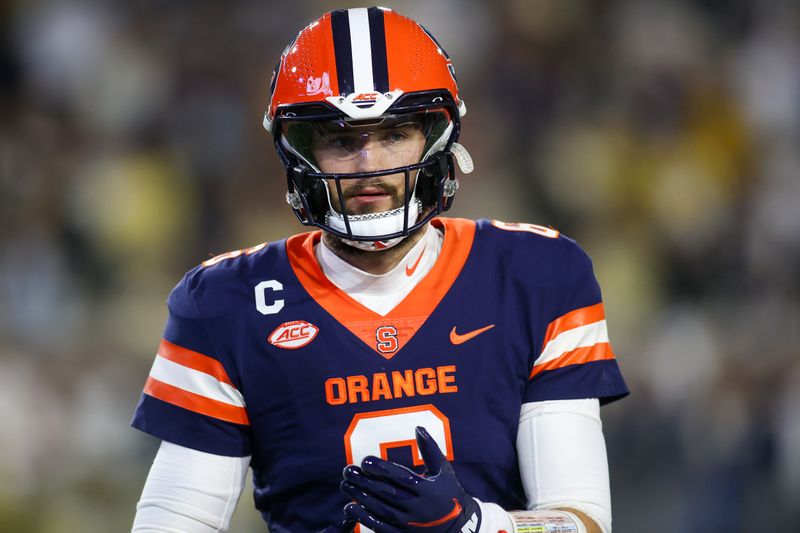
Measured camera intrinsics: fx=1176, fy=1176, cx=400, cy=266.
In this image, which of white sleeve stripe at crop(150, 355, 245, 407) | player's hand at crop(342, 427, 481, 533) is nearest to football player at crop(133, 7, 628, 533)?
white sleeve stripe at crop(150, 355, 245, 407)

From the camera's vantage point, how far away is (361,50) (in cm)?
205

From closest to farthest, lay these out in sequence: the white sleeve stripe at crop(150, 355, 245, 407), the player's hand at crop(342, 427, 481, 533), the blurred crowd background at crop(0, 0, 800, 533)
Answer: the player's hand at crop(342, 427, 481, 533) → the white sleeve stripe at crop(150, 355, 245, 407) → the blurred crowd background at crop(0, 0, 800, 533)

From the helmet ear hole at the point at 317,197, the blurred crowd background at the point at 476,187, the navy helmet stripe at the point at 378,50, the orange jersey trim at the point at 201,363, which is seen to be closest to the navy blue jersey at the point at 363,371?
the orange jersey trim at the point at 201,363

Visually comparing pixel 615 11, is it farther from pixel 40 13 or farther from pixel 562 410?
pixel 562 410

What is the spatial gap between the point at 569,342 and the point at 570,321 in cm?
4

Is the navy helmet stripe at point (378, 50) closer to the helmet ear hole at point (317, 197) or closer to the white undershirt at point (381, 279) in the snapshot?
the helmet ear hole at point (317, 197)

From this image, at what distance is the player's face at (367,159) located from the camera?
199cm

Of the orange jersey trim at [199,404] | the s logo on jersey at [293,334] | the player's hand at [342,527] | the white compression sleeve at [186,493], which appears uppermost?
the s logo on jersey at [293,334]

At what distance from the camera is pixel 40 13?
5.38 metres

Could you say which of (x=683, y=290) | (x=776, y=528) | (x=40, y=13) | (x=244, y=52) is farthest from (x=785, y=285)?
(x=40, y=13)

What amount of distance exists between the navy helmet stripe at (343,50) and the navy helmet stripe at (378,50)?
41 millimetres

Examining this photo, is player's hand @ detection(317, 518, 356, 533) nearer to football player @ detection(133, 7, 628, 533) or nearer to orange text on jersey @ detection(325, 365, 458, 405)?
football player @ detection(133, 7, 628, 533)

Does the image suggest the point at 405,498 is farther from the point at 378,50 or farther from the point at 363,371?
the point at 378,50

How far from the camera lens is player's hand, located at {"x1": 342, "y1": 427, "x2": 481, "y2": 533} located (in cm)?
174
